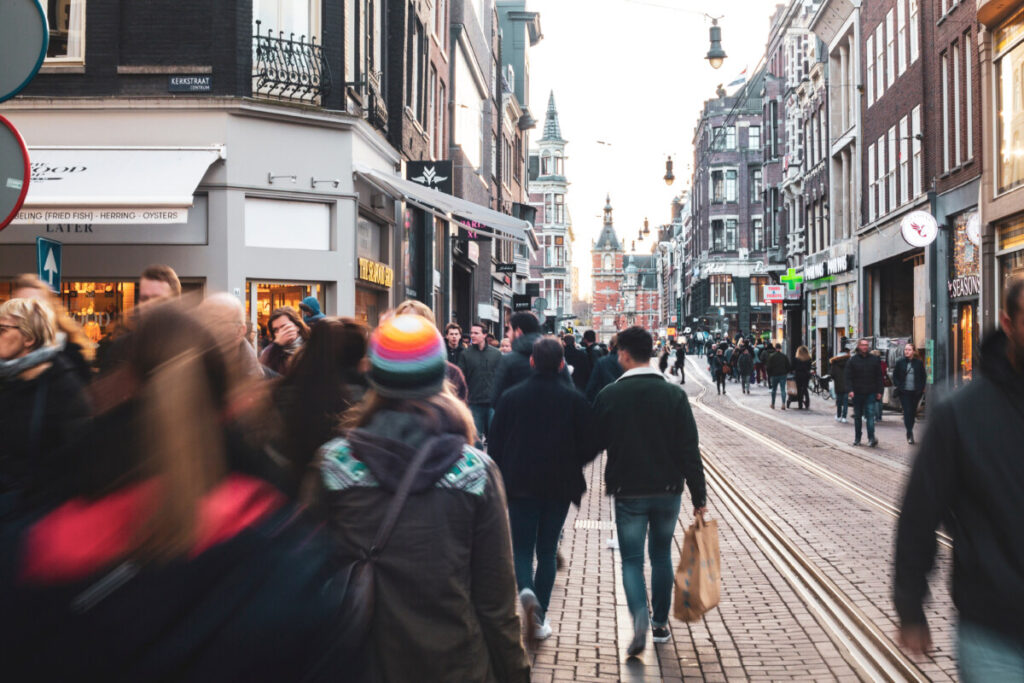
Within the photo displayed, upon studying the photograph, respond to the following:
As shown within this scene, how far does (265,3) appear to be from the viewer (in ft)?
48.4

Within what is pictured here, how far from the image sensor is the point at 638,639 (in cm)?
562

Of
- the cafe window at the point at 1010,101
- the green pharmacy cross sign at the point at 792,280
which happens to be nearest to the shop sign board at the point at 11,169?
the cafe window at the point at 1010,101

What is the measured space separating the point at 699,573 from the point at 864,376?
12824 millimetres

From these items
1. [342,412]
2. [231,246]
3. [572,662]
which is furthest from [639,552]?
[231,246]

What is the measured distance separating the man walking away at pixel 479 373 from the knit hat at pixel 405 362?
8.99 m

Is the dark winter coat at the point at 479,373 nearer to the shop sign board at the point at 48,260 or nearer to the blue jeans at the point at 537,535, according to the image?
the shop sign board at the point at 48,260

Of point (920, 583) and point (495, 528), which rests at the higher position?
point (495, 528)

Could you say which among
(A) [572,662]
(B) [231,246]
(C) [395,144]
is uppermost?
(C) [395,144]

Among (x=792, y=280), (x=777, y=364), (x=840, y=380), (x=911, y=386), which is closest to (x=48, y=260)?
(x=911, y=386)

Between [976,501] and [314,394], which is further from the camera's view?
[314,394]

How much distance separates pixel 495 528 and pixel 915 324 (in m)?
27.1

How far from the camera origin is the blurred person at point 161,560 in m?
1.86

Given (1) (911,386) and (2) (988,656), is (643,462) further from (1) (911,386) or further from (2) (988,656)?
(1) (911,386)

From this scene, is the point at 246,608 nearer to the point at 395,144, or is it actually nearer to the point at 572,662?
the point at 572,662
